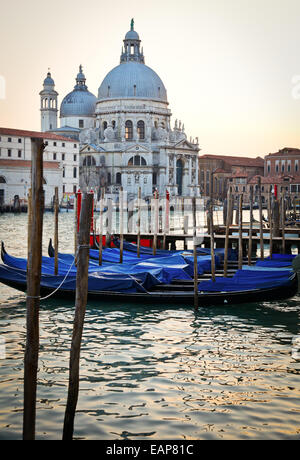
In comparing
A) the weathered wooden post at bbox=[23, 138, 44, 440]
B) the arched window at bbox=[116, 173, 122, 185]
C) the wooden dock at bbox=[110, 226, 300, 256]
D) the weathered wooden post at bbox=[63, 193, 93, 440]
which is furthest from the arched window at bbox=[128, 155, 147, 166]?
the weathered wooden post at bbox=[23, 138, 44, 440]

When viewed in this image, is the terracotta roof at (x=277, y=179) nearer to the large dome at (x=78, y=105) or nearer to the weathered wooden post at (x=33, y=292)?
the large dome at (x=78, y=105)

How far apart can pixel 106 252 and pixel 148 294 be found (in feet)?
10.5

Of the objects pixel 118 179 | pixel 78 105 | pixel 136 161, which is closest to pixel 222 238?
pixel 118 179

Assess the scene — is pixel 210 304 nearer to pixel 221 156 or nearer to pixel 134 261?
pixel 134 261

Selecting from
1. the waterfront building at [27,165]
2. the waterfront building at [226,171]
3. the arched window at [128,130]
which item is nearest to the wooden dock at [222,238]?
the waterfront building at [27,165]

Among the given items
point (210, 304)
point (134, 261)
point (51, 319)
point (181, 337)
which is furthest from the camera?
point (134, 261)

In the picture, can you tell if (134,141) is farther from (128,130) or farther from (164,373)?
(164,373)

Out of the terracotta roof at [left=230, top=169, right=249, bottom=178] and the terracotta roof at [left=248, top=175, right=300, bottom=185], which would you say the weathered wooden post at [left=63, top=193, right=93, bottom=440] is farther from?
the terracotta roof at [left=230, top=169, right=249, bottom=178]

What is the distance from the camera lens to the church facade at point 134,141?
2113 inches

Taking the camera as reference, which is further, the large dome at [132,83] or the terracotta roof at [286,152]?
the terracotta roof at [286,152]

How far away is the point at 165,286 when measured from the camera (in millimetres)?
9461

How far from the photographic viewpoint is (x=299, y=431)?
454cm
